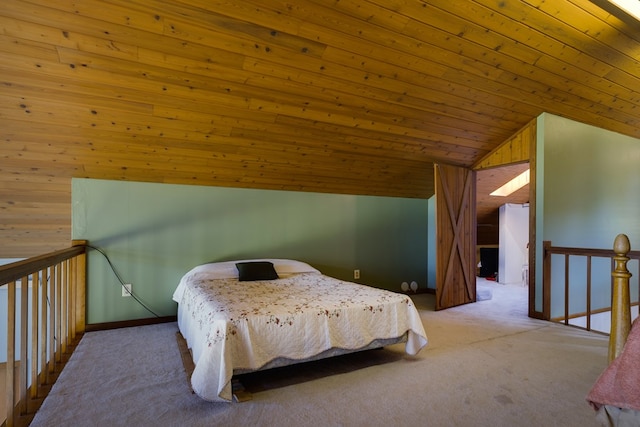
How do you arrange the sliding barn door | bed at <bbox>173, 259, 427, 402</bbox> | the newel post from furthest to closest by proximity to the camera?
the sliding barn door < bed at <bbox>173, 259, 427, 402</bbox> < the newel post

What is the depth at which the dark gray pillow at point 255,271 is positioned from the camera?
11.5ft

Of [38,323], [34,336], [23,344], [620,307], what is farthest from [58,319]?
[620,307]

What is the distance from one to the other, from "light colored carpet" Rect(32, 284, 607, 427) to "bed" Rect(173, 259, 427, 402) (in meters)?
0.17

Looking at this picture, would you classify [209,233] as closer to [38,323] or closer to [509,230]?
[38,323]

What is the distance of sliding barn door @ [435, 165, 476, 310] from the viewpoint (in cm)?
432

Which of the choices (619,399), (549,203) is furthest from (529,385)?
(549,203)

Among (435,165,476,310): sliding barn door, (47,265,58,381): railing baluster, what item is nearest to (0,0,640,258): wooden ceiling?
(435,165,476,310): sliding barn door

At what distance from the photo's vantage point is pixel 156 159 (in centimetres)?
337

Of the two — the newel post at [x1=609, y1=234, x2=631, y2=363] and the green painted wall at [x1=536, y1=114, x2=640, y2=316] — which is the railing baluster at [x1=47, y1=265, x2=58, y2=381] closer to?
the newel post at [x1=609, y1=234, x2=631, y2=363]

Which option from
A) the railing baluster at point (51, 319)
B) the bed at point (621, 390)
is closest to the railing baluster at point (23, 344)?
the railing baluster at point (51, 319)

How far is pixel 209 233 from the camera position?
3898 millimetres

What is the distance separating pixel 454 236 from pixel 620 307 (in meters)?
3.05

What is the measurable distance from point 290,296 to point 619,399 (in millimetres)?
2018

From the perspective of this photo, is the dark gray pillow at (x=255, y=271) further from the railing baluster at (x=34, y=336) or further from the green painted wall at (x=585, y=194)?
the green painted wall at (x=585, y=194)
